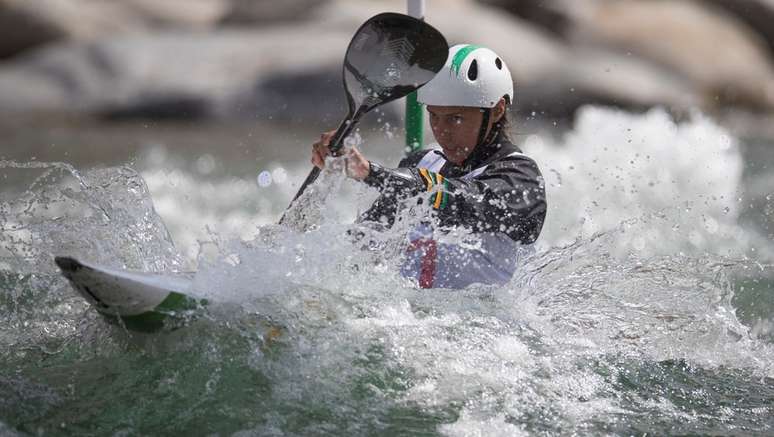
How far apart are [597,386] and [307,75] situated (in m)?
7.52

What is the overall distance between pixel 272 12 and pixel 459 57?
7.74m

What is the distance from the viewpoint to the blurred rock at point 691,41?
395 inches

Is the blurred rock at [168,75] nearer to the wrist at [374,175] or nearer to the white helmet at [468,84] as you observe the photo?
the white helmet at [468,84]

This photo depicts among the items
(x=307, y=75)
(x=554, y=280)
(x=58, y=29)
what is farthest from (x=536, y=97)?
(x=554, y=280)

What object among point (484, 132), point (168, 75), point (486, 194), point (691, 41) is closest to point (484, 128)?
point (484, 132)

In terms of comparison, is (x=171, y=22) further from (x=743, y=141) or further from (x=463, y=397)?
(x=463, y=397)

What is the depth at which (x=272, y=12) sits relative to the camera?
35.5 feet

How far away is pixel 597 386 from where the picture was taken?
9.21ft

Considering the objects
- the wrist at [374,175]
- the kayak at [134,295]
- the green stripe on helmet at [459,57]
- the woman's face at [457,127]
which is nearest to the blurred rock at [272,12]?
the green stripe on helmet at [459,57]

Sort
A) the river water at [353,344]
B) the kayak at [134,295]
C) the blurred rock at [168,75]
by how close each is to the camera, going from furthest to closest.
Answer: the blurred rock at [168,75]
the river water at [353,344]
the kayak at [134,295]

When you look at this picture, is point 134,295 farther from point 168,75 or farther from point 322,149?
point 168,75

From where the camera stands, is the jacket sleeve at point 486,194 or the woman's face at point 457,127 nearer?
the jacket sleeve at point 486,194

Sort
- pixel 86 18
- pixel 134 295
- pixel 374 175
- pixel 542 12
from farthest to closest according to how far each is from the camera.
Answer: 1. pixel 542 12
2. pixel 86 18
3. pixel 374 175
4. pixel 134 295

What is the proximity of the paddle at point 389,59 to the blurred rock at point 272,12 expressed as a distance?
A: 769 centimetres
